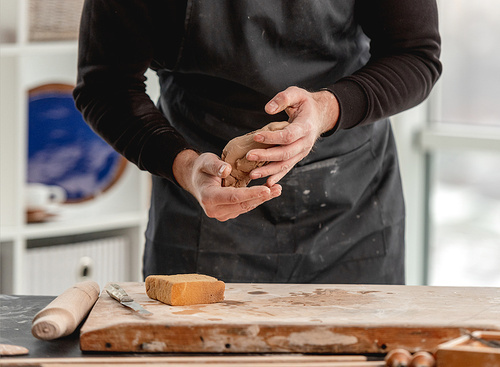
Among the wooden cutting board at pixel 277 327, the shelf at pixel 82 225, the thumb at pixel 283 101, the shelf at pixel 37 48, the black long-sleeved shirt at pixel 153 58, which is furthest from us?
the shelf at pixel 82 225

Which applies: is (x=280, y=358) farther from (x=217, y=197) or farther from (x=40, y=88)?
(x=40, y=88)

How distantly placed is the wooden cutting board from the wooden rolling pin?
2cm

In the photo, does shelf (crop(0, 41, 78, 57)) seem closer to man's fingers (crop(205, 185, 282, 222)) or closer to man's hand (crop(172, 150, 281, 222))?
man's hand (crop(172, 150, 281, 222))

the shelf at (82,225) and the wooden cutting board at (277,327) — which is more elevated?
the wooden cutting board at (277,327)

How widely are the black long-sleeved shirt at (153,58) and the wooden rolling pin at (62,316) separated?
0.34 meters

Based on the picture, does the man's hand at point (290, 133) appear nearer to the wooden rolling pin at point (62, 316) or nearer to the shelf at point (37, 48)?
the wooden rolling pin at point (62, 316)

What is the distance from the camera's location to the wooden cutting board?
0.85 m

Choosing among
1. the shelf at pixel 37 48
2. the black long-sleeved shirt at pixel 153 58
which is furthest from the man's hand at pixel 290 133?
the shelf at pixel 37 48

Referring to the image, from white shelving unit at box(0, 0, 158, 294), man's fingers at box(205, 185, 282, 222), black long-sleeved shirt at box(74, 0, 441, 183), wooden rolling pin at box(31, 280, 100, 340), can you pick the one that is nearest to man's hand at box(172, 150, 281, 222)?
man's fingers at box(205, 185, 282, 222)

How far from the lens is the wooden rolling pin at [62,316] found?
0.87 meters

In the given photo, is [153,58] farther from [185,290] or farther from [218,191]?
[185,290]

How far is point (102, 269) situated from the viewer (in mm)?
2438

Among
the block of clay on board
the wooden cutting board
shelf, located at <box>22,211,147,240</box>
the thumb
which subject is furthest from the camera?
shelf, located at <box>22,211,147,240</box>

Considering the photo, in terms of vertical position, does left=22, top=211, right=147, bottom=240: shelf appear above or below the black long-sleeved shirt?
below
